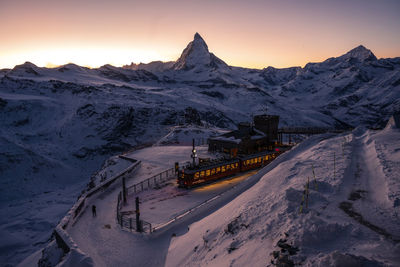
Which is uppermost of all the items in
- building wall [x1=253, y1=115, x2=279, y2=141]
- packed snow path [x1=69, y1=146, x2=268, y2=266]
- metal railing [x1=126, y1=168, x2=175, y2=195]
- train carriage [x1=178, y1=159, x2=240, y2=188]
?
building wall [x1=253, y1=115, x2=279, y2=141]

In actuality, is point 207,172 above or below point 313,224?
below

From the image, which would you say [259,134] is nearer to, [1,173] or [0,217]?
[0,217]

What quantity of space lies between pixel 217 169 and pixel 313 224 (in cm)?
2188

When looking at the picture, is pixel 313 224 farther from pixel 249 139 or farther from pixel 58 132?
pixel 58 132

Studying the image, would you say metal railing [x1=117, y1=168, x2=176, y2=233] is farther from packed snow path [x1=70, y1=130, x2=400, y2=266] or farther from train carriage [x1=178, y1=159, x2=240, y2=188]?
train carriage [x1=178, y1=159, x2=240, y2=188]

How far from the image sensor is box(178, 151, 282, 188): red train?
99.8ft

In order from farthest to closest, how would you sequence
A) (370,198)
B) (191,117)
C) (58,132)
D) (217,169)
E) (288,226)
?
(191,117), (58,132), (217,169), (370,198), (288,226)

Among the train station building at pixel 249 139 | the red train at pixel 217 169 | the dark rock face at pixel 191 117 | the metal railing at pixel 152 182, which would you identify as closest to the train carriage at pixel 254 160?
the red train at pixel 217 169

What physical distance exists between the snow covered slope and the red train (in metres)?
11.8

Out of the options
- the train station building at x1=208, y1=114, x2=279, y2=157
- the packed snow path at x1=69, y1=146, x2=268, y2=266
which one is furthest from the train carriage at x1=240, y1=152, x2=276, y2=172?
the packed snow path at x1=69, y1=146, x2=268, y2=266

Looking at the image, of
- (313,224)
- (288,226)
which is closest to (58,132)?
(288,226)

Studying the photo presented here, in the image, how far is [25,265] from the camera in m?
27.9

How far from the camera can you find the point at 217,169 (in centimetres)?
3303

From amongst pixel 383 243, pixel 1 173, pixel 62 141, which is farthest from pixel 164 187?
pixel 62 141
